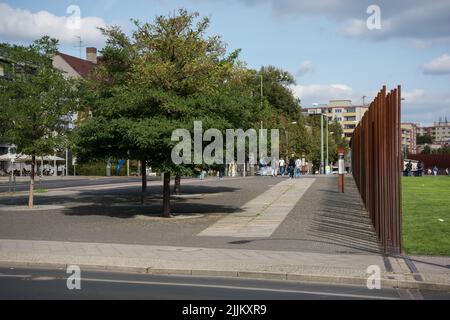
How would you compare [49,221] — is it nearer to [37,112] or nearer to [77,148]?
[77,148]

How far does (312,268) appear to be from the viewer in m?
10.7

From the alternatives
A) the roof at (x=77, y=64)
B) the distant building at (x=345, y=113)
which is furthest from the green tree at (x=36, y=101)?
the distant building at (x=345, y=113)

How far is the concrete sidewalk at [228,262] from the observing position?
10.1 meters

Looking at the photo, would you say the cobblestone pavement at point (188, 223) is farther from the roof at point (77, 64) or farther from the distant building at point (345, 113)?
the distant building at point (345, 113)

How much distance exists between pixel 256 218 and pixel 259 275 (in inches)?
357

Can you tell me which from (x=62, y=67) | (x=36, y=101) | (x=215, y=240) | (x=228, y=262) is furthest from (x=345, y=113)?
(x=228, y=262)

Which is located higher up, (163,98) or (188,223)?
(163,98)

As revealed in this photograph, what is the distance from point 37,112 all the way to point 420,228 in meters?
14.4

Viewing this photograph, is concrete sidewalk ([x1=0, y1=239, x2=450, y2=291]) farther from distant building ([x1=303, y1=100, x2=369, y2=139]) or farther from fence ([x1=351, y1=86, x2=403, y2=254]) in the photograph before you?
distant building ([x1=303, y1=100, x2=369, y2=139])

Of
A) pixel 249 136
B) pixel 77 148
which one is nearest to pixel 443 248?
pixel 249 136

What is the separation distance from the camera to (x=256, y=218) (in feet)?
63.9

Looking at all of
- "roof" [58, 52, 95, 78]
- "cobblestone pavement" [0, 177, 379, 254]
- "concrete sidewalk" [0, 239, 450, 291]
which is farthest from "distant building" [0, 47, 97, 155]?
"concrete sidewalk" [0, 239, 450, 291]

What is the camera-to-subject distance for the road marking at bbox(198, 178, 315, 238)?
16000mm

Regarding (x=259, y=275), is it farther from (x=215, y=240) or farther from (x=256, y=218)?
(x=256, y=218)
